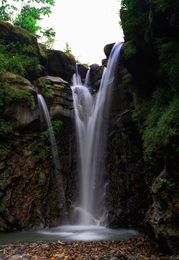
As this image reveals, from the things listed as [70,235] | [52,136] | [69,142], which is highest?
[52,136]

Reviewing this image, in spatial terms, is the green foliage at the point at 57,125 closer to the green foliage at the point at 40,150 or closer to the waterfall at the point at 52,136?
the waterfall at the point at 52,136

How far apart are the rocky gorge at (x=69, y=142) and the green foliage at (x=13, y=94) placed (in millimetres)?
46

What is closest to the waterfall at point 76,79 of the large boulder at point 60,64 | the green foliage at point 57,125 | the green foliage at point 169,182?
the large boulder at point 60,64

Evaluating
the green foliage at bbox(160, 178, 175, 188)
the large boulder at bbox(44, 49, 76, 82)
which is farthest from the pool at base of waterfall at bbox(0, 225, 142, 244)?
the large boulder at bbox(44, 49, 76, 82)

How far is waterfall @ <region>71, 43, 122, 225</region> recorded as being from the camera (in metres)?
10.6

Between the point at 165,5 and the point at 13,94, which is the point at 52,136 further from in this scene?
the point at 165,5

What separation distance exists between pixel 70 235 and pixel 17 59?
930cm

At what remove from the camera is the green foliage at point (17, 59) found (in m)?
11.9

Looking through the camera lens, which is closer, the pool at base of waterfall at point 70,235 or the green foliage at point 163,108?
the green foliage at point 163,108

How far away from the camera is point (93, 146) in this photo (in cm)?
1238

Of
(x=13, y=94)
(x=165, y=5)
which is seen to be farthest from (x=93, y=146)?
(x=165, y=5)

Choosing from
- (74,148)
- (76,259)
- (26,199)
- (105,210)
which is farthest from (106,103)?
(76,259)

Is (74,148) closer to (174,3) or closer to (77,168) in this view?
(77,168)

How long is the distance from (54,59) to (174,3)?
411 inches
